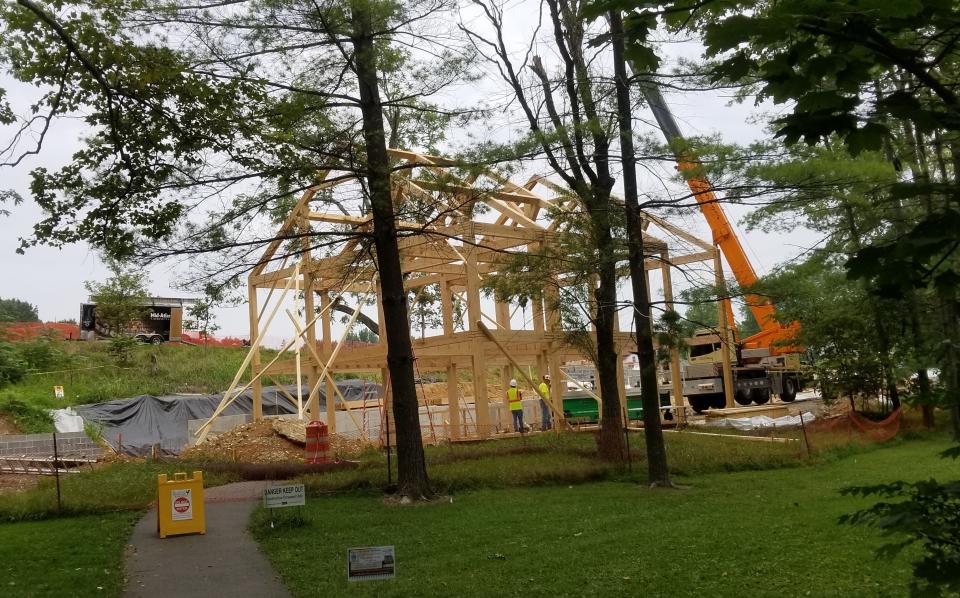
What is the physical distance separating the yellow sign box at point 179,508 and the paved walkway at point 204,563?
0.37ft

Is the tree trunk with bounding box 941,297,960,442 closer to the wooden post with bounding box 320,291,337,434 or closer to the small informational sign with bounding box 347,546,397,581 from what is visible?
the small informational sign with bounding box 347,546,397,581

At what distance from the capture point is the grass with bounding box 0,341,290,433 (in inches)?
901

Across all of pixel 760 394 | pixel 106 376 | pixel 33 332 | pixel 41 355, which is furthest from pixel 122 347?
pixel 760 394

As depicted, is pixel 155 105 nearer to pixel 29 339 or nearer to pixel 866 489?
pixel 866 489

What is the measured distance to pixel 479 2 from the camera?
1516 centimetres

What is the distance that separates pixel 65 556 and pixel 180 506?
151 centimetres

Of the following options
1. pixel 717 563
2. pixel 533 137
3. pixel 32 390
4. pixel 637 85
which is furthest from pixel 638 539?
pixel 32 390

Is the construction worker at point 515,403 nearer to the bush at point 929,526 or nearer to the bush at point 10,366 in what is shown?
the bush at point 10,366

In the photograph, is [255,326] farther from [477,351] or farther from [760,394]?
[760,394]

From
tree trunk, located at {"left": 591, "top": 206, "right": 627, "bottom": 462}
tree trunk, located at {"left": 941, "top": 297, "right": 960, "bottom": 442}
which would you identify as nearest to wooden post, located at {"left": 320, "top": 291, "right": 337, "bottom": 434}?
tree trunk, located at {"left": 591, "top": 206, "right": 627, "bottom": 462}

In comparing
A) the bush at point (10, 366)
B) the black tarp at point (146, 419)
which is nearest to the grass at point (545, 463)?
the black tarp at point (146, 419)

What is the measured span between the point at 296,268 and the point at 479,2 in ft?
29.6

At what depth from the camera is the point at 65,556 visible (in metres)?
9.05

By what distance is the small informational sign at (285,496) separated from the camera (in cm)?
982
